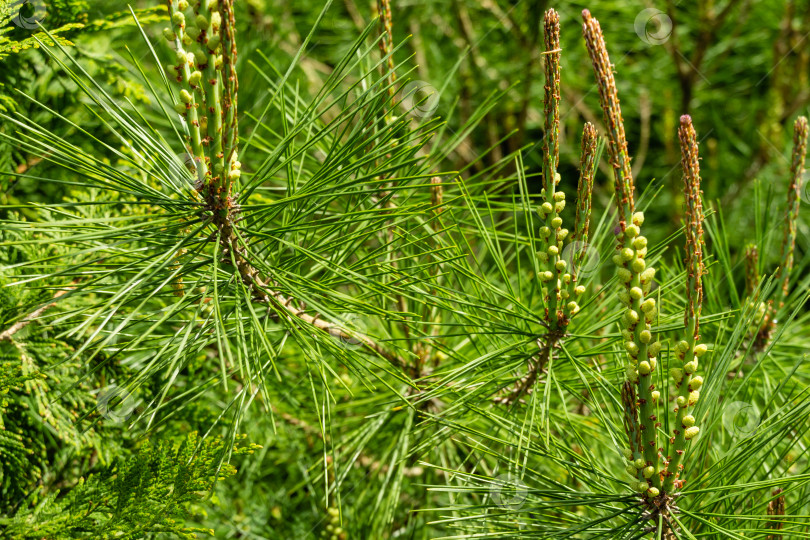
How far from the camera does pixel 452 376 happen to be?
69cm

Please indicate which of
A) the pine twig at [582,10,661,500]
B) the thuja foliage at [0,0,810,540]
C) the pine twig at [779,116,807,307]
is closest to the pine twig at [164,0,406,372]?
the thuja foliage at [0,0,810,540]

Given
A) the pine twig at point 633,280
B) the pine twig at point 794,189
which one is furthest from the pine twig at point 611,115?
the pine twig at point 794,189

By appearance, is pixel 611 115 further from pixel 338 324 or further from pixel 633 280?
pixel 338 324

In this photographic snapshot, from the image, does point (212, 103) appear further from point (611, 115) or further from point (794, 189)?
point (794, 189)

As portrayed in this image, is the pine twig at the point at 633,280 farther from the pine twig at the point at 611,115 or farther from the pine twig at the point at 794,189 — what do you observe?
the pine twig at the point at 794,189

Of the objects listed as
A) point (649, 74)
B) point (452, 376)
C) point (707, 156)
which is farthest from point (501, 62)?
point (452, 376)

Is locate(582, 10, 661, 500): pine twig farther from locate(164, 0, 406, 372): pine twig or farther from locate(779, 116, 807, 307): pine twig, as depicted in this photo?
locate(779, 116, 807, 307): pine twig

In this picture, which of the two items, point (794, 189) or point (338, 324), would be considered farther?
point (794, 189)

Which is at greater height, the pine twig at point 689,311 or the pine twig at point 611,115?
the pine twig at point 611,115

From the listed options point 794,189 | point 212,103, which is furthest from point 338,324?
point 794,189

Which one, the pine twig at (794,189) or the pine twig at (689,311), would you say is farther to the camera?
the pine twig at (794,189)

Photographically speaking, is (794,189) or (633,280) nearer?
(633,280)

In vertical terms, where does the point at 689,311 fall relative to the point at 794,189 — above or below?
below

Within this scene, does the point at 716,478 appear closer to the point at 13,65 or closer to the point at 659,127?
the point at 13,65
